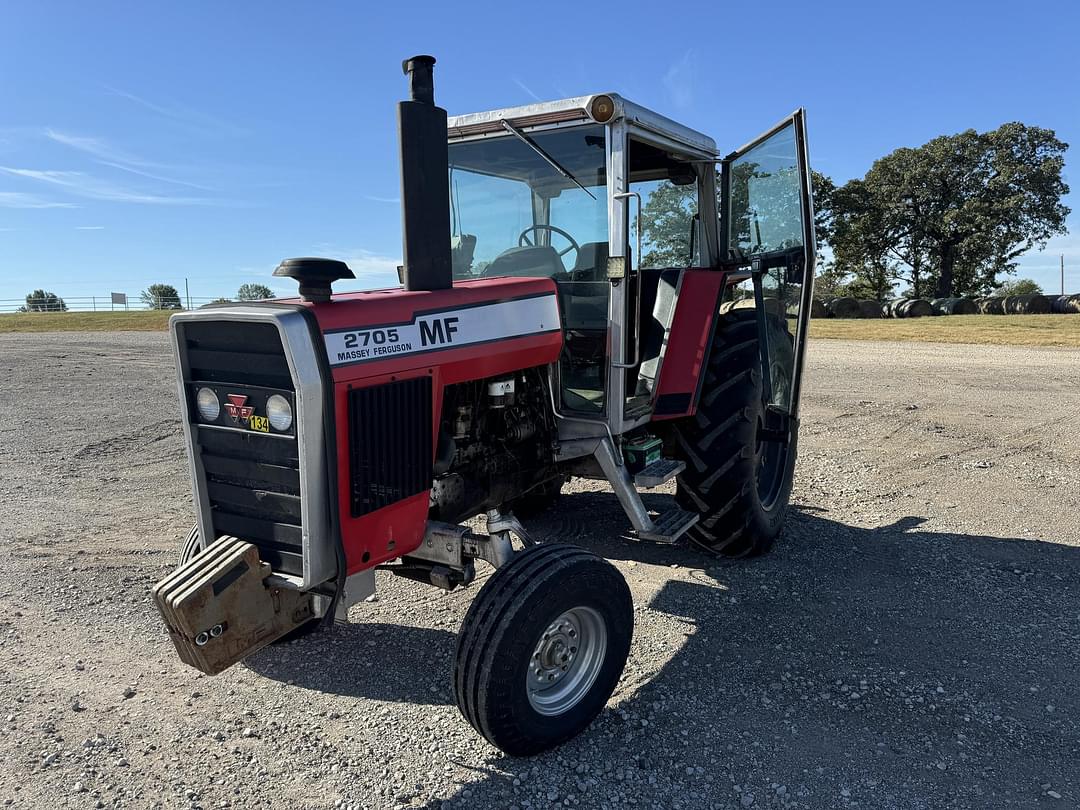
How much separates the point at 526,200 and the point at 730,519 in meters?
2.09

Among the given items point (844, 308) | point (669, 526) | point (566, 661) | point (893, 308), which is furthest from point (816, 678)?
point (893, 308)

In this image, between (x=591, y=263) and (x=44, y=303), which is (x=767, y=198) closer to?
(x=591, y=263)

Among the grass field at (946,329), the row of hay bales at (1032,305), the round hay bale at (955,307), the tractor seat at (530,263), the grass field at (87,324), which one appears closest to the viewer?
the tractor seat at (530,263)

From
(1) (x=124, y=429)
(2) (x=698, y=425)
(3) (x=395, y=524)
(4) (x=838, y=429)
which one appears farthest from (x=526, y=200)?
(1) (x=124, y=429)

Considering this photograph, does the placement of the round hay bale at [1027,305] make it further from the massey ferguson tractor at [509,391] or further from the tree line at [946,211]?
the massey ferguson tractor at [509,391]

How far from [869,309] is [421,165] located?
92.7 ft

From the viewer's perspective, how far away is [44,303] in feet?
135

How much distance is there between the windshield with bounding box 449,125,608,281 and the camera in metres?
3.72

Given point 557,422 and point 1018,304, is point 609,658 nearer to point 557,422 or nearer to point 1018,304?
point 557,422

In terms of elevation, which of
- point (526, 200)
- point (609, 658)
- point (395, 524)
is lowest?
point (609, 658)

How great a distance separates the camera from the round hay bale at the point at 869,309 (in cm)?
2783

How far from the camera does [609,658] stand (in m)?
2.97

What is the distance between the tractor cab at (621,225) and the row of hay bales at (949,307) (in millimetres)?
23147

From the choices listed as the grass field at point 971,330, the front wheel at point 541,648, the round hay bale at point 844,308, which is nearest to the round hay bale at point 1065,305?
the grass field at point 971,330
